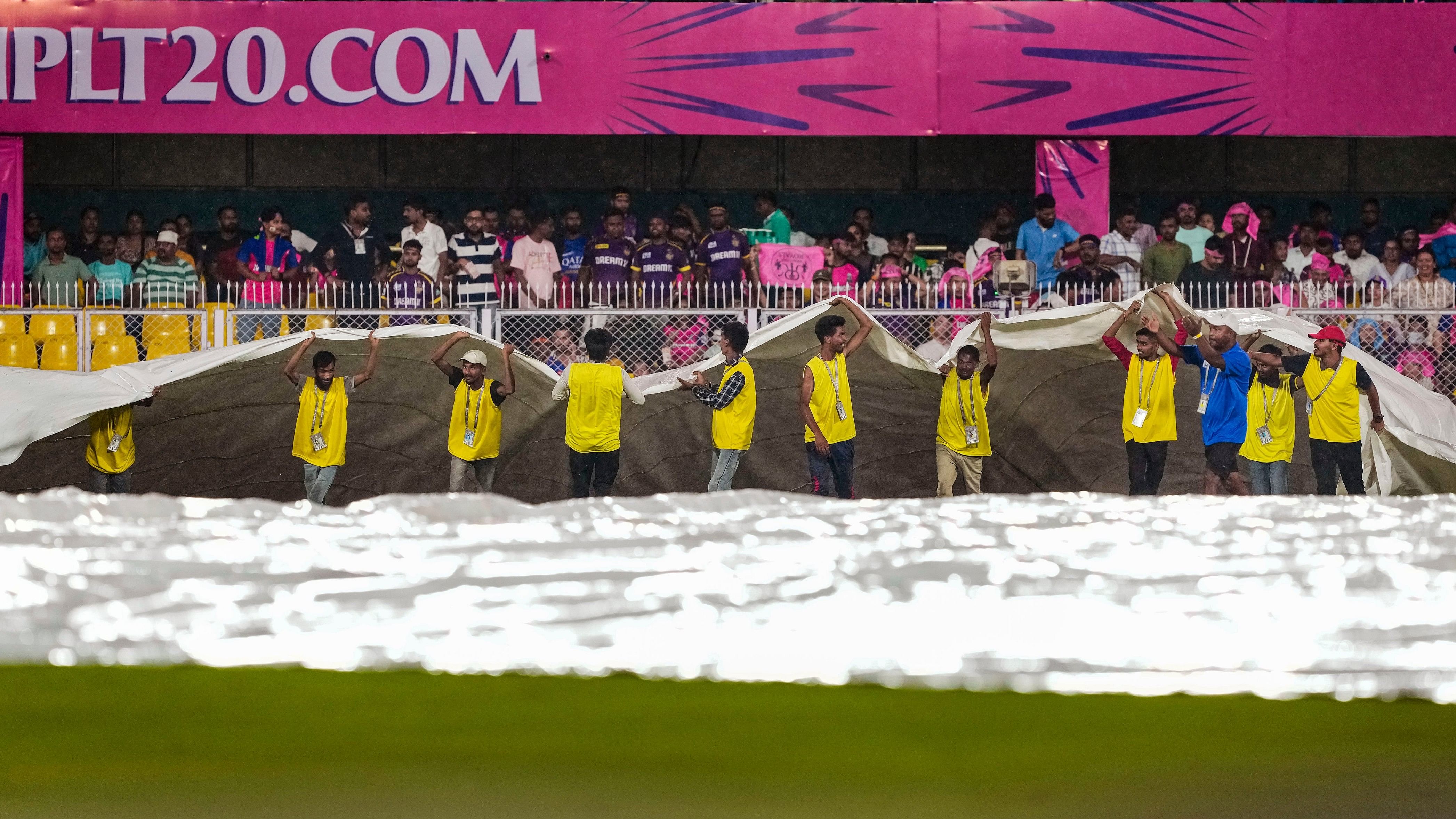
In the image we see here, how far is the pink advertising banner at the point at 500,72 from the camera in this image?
1438 cm

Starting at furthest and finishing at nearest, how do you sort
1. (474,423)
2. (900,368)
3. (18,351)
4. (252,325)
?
(18,351) → (252,325) → (900,368) → (474,423)

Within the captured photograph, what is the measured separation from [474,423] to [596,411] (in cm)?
87

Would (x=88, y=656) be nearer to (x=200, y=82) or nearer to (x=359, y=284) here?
(x=359, y=284)

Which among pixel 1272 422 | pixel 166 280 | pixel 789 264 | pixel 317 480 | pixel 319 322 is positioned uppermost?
pixel 789 264

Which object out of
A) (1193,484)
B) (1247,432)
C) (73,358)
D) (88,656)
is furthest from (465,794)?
(73,358)

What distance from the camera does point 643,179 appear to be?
1664 cm

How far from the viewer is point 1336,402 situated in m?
9.83

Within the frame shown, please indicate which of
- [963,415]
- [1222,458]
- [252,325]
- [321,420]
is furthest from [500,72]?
[1222,458]

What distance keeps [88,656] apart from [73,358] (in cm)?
1112

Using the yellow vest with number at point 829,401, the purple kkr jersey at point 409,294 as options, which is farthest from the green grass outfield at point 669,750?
the purple kkr jersey at point 409,294

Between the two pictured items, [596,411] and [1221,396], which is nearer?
[1221,396]

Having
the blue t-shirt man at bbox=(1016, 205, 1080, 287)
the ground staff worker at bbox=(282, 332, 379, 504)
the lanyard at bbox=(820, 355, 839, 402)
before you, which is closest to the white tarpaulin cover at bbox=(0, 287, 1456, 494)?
the ground staff worker at bbox=(282, 332, 379, 504)

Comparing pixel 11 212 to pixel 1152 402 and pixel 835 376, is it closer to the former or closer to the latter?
pixel 835 376

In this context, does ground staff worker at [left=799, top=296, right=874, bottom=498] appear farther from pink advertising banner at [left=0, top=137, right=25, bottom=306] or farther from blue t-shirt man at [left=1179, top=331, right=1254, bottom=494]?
pink advertising banner at [left=0, top=137, right=25, bottom=306]
